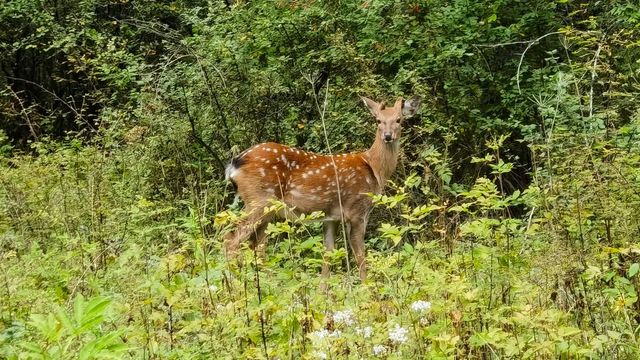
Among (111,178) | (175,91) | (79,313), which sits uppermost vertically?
(79,313)

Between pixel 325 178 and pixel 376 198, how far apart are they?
387 cm

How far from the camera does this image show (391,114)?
24.3 feet

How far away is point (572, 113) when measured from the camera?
599 centimetres

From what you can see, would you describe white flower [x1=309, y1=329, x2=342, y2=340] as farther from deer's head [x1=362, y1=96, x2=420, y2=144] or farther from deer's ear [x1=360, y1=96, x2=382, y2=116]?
deer's ear [x1=360, y1=96, x2=382, y2=116]

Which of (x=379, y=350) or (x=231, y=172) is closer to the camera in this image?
(x=379, y=350)

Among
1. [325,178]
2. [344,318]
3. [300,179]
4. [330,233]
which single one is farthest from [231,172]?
[344,318]

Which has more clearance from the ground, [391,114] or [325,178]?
[391,114]

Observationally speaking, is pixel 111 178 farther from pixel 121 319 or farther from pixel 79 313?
pixel 79 313

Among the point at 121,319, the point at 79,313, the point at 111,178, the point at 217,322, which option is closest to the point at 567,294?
the point at 217,322

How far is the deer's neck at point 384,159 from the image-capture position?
7.53 m

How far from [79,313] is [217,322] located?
974 millimetres

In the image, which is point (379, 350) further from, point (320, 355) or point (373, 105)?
point (373, 105)

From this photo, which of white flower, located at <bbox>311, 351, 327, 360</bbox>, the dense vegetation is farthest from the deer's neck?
white flower, located at <bbox>311, 351, 327, 360</bbox>

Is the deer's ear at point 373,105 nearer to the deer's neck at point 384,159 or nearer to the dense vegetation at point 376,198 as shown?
the deer's neck at point 384,159
